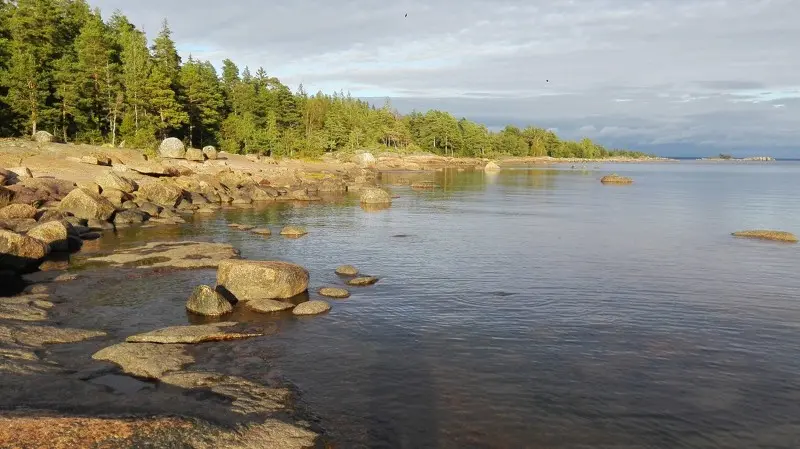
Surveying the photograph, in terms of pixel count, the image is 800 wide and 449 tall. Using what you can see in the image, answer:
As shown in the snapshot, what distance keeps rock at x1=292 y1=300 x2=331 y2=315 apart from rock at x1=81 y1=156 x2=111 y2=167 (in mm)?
51277

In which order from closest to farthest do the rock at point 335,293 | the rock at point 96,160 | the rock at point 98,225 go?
the rock at point 335,293 → the rock at point 98,225 → the rock at point 96,160

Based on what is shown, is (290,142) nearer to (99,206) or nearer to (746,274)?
(99,206)

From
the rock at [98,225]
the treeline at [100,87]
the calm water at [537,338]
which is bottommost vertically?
the calm water at [537,338]

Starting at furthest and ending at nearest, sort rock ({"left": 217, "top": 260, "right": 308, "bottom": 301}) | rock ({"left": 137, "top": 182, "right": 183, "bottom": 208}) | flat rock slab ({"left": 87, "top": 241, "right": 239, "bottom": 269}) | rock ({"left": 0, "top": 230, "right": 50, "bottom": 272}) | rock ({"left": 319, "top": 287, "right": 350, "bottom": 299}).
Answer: rock ({"left": 137, "top": 182, "right": 183, "bottom": 208}) → flat rock slab ({"left": 87, "top": 241, "right": 239, "bottom": 269}) → rock ({"left": 0, "top": 230, "right": 50, "bottom": 272}) → rock ({"left": 319, "top": 287, "right": 350, "bottom": 299}) → rock ({"left": 217, "top": 260, "right": 308, "bottom": 301})

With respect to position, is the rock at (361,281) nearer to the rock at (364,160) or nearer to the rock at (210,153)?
the rock at (210,153)

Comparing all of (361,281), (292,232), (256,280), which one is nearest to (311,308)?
(256,280)

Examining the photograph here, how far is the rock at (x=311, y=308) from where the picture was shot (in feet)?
67.2

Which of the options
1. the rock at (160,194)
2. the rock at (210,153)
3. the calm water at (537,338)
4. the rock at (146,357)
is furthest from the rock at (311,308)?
the rock at (210,153)

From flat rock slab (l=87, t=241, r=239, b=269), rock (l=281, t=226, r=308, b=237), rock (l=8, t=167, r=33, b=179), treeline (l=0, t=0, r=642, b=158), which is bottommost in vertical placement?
flat rock slab (l=87, t=241, r=239, b=269)

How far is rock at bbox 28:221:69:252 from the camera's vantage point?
29719 millimetres

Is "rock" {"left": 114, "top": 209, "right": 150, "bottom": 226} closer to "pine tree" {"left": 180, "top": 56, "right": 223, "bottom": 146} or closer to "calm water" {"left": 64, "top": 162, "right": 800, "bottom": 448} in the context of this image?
"calm water" {"left": 64, "top": 162, "right": 800, "bottom": 448}

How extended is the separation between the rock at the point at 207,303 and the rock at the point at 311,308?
264 centimetres

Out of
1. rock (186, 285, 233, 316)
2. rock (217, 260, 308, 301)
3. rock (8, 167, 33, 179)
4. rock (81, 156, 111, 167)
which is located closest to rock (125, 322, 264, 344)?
rock (186, 285, 233, 316)

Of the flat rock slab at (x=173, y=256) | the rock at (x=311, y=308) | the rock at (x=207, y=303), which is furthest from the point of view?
the flat rock slab at (x=173, y=256)
